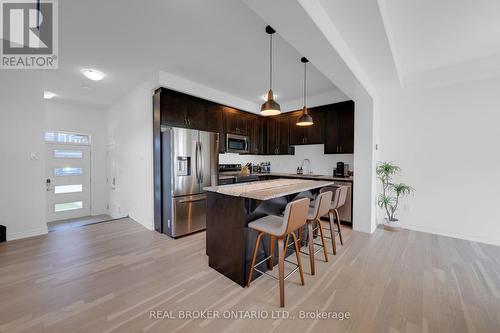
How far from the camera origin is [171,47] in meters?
2.80

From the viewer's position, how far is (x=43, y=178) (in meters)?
3.51

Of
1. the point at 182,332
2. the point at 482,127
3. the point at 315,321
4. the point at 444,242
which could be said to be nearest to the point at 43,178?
the point at 182,332

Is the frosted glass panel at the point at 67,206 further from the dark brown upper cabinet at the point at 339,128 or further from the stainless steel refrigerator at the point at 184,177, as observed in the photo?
the dark brown upper cabinet at the point at 339,128

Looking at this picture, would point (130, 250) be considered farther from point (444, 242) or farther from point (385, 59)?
point (444, 242)

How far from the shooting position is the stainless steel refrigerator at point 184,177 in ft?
11.1

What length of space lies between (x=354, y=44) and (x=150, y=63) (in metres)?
3.02

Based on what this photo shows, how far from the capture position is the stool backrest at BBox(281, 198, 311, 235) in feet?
5.96

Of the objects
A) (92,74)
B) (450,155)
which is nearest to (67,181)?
(92,74)

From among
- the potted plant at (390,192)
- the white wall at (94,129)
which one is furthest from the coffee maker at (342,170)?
the white wall at (94,129)

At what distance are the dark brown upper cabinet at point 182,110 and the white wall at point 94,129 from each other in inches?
142

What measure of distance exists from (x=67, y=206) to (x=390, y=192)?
26.0ft

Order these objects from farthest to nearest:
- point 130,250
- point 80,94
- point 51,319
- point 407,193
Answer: point 80,94
point 407,193
point 130,250
point 51,319

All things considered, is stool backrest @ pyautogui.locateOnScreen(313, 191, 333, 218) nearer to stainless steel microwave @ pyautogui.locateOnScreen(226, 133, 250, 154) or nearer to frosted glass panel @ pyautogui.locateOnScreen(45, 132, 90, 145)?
stainless steel microwave @ pyautogui.locateOnScreen(226, 133, 250, 154)

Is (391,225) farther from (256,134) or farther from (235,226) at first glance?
(256,134)
